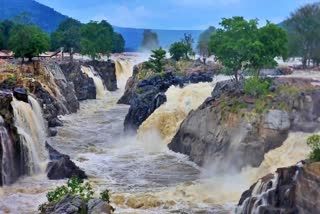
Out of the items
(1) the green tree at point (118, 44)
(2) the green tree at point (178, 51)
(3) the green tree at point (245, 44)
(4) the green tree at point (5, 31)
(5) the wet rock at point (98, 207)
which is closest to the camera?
(5) the wet rock at point (98, 207)

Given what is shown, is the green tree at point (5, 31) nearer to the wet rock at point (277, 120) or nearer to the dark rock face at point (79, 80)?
the dark rock face at point (79, 80)

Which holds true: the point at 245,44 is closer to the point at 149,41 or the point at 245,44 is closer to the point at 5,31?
the point at 5,31

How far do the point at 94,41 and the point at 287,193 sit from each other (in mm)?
66433

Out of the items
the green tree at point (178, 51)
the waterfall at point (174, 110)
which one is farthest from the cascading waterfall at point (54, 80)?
the green tree at point (178, 51)

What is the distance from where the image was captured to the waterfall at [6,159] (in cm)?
3172

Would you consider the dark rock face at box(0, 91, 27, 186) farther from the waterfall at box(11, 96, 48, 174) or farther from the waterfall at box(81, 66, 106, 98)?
the waterfall at box(81, 66, 106, 98)

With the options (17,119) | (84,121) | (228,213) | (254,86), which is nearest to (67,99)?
(84,121)

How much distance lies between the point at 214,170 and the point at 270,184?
10358 mm

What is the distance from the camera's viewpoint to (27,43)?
189ft

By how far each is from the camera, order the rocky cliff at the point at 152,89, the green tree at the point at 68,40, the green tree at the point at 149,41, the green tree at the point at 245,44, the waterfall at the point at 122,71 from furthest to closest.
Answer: the green tree at the point at 149,41 < the green tree at the point at 68,40 < the waterfall at the point at 122,71 < the rocky cliff at the point at 152,89 < the green tree at the point at 245,44

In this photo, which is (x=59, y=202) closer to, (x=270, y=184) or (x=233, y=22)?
(x=270, y=184)

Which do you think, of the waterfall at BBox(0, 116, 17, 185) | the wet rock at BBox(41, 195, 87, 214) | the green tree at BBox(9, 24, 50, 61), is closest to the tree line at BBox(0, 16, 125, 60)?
the green tree at BBox(9, 24, 50, 61)

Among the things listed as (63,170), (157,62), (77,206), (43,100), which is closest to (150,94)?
(43,100)

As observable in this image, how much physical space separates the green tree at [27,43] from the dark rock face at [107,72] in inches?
694
